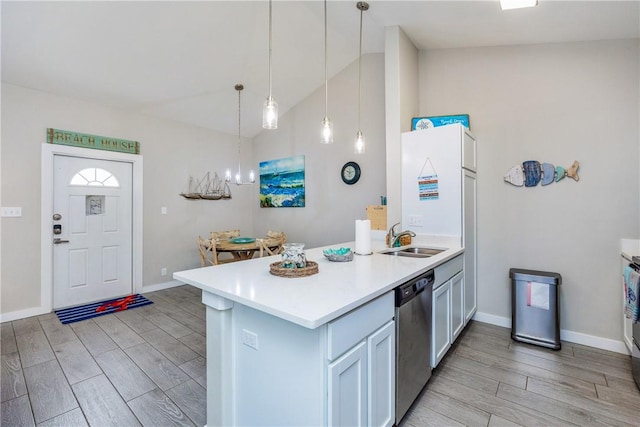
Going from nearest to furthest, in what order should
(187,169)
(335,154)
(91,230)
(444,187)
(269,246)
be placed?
(444,187) → (269,246) → (91,230) → (335,154) → (187,169)

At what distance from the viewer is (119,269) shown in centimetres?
406

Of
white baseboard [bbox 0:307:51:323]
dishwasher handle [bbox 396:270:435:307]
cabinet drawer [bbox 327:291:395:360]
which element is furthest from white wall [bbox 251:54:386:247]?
white baseboard [bbox 0:307:51:323]

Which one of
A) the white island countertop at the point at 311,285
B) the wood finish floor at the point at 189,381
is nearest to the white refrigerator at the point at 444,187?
the wood finish floor at the point at 189,381

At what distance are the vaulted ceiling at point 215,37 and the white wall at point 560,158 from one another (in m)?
0.20

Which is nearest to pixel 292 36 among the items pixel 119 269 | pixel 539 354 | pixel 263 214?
pixel 263 214

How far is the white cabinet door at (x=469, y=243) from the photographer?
2.83 metres

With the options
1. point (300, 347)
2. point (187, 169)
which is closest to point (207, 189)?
point (187, 169)

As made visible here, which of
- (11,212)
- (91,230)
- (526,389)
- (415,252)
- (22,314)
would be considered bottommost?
(526,389)

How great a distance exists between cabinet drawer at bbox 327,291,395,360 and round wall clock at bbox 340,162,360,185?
277 cm

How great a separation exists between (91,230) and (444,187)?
4356 mm

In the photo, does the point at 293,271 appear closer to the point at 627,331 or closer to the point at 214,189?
the point at 627,331

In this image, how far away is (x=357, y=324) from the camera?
1.27 metres

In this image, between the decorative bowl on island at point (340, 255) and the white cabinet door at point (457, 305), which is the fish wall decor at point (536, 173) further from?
the decorative bowl on island at point (340, 255)

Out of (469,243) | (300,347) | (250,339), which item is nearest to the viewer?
(300,347)
